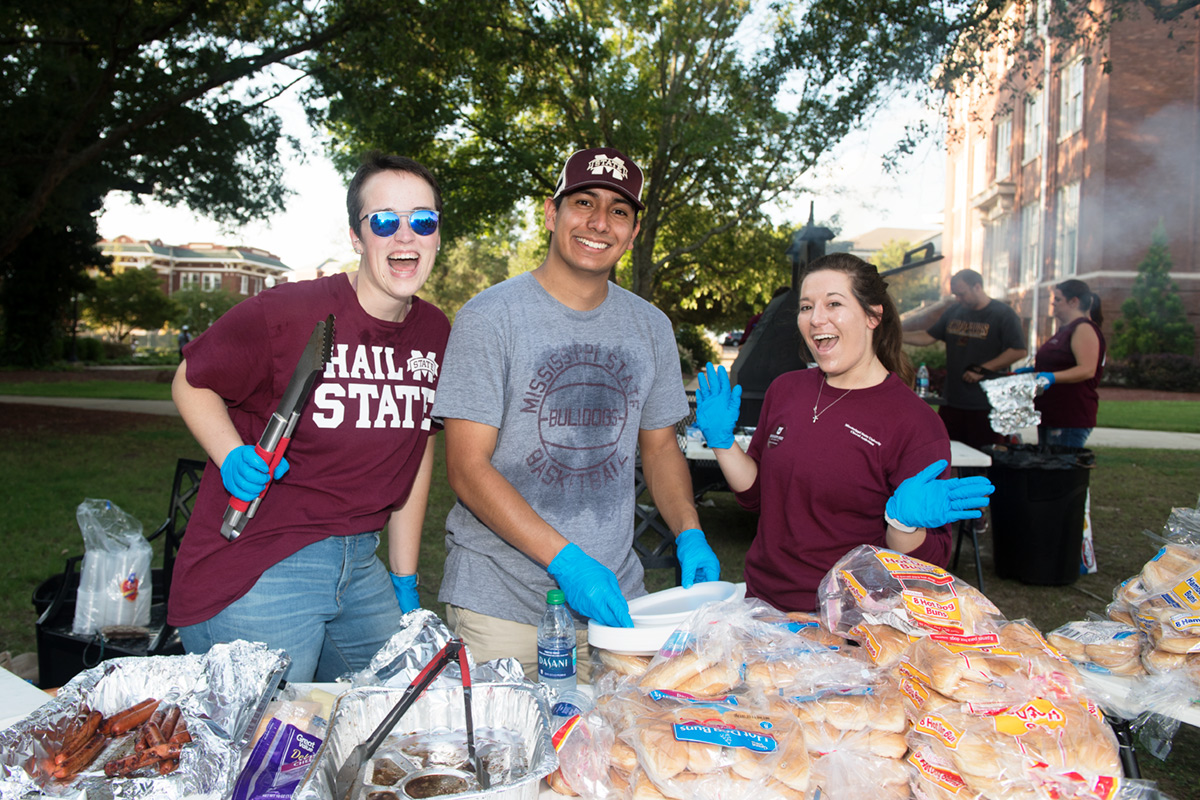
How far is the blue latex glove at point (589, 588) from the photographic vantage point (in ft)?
6.03

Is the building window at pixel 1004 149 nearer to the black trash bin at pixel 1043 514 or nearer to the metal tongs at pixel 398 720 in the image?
the black trash bin at pixel 1043 514

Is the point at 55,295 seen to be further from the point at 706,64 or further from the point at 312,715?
the point at 312,715

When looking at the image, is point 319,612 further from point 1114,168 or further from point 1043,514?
point 1114,168

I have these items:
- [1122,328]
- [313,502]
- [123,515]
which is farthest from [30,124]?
[1122,328]

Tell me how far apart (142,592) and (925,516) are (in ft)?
10.7

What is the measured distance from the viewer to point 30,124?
10289 millimetres

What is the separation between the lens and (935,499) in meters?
2.07

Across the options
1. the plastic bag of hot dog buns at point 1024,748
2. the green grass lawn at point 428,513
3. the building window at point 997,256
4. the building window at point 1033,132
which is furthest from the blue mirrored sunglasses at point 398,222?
the building window at point 997,256

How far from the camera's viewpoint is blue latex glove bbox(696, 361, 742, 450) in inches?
104

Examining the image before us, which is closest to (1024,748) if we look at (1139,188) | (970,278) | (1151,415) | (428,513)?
(970,278)

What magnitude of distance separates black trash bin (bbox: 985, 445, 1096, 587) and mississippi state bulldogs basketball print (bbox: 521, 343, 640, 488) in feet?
15.1

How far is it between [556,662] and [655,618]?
27 centimetres

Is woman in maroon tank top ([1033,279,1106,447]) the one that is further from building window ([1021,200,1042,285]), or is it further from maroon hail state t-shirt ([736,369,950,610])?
building window ([1021,200,1042,285])

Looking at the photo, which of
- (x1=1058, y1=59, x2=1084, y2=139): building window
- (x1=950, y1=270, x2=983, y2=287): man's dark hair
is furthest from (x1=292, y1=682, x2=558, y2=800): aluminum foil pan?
(x1=1058, y1=59, x2=1084, y2=139): building window
